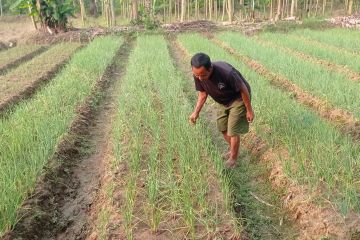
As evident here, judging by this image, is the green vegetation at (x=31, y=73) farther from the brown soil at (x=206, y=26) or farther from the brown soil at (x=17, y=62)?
the brown soil at (x=206, y=26)

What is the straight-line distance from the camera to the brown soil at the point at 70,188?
365cm

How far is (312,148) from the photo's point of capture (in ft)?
13.8

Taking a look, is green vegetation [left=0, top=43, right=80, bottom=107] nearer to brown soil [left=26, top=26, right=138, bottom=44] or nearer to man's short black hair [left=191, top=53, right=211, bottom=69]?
brown soil [left=26, top=26, right=138, bottom=44]

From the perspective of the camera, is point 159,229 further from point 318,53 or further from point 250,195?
point 318,53

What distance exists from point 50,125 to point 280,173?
2.92 meters

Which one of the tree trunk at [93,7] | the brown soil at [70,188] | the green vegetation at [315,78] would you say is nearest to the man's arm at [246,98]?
the brown soil at [70,188]

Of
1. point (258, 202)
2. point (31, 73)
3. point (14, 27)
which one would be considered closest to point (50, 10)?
point (31, 73)

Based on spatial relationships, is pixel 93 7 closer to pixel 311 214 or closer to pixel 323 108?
pixel 323 108

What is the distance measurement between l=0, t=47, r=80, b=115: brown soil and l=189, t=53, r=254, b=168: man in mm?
4009

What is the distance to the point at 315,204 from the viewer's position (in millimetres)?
3512

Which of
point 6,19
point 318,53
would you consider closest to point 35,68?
point 318,53

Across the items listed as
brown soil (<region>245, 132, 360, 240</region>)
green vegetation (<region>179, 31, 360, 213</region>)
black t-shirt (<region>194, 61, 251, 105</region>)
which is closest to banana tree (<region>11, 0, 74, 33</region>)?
green vegetation (<region>179, 31, 360, 213</region>)

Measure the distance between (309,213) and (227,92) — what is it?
54.8 inches

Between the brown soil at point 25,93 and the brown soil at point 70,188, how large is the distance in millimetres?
1479
